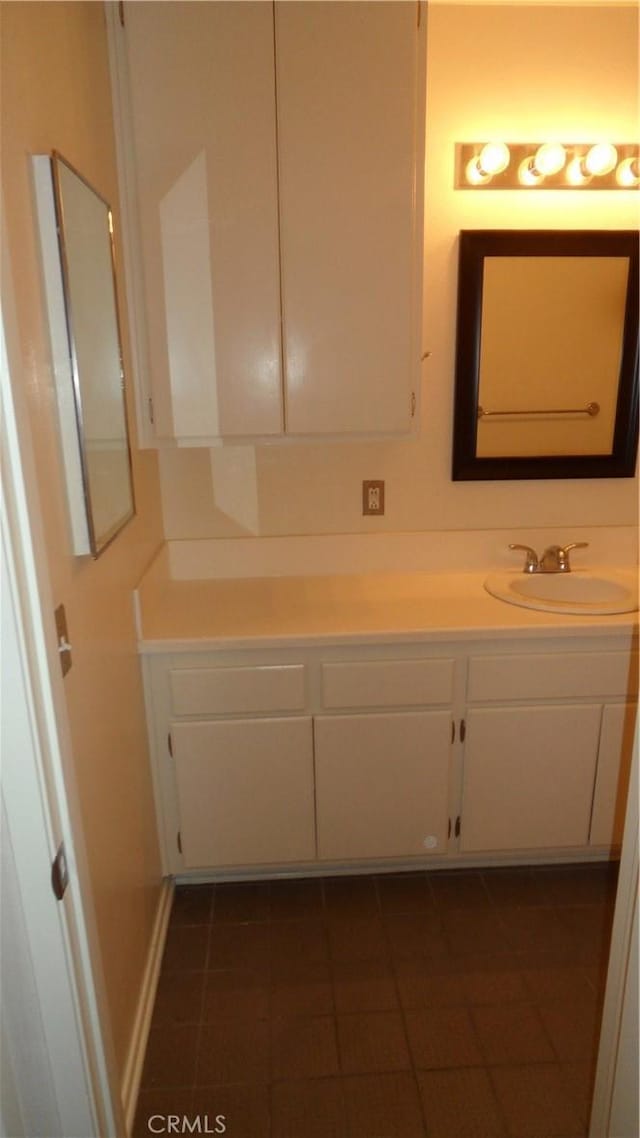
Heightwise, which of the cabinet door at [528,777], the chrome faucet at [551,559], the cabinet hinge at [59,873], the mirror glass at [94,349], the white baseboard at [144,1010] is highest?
the mirror glass at [94,349]

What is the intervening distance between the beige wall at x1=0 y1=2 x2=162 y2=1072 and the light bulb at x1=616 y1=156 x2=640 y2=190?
147 cm

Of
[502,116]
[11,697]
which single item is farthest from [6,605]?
[502,116]

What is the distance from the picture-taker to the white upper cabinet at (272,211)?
1.58m

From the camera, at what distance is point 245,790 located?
187 cm

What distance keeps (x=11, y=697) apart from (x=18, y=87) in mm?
889

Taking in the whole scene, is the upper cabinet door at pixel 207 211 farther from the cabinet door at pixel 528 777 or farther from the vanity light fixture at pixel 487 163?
the cabinet door at pixel 528 777

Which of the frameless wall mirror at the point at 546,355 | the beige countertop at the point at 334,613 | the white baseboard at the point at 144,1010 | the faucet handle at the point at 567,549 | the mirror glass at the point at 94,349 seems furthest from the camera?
the faucet handle at the point at 567,549

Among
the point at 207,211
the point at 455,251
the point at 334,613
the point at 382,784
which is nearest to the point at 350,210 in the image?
the point at 207,211

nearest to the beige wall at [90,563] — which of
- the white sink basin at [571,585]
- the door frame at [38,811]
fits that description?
the door frame at [38,811]

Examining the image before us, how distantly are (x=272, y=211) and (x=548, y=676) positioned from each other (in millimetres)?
1434

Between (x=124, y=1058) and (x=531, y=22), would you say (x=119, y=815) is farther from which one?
(x=531, y=22)

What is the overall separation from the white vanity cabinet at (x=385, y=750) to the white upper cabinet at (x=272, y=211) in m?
0.67

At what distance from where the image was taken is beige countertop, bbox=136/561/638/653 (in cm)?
177

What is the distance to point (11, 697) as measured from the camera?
0.74 meters
